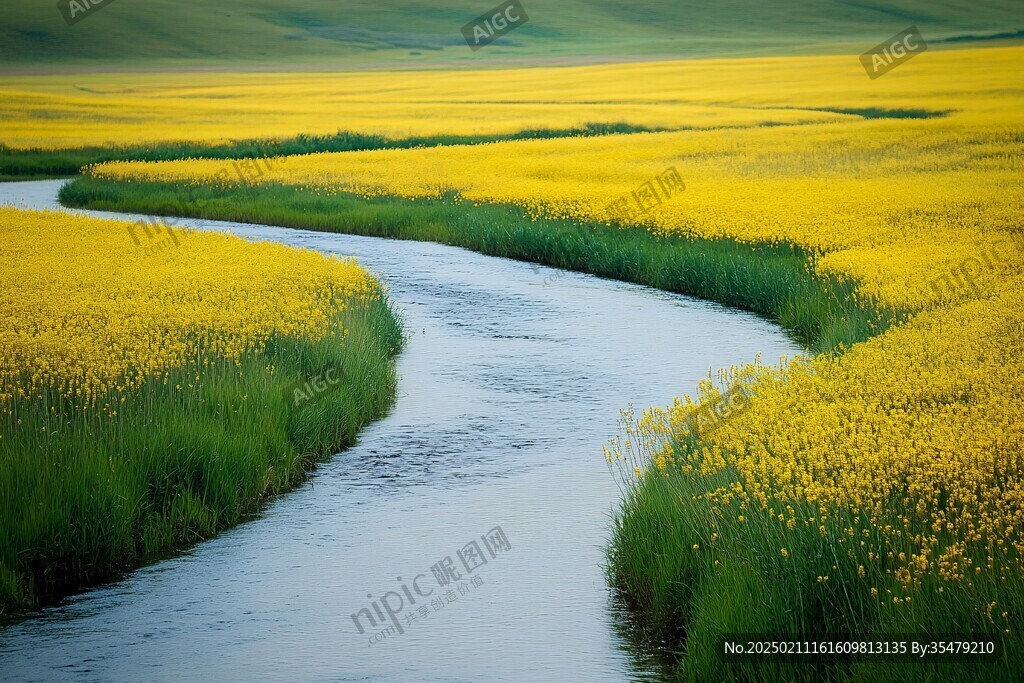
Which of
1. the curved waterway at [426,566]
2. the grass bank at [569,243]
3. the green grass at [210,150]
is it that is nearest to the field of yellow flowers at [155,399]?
the curved waterway at [426,566]

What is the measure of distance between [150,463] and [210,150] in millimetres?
35782

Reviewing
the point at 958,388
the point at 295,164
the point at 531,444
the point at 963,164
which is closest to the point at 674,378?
the point at 531,444

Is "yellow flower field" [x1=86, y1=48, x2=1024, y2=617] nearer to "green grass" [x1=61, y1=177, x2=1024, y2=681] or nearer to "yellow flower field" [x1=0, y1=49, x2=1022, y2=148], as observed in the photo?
"green grass" [x1=61, y1=177, x2=1024, y2=681]

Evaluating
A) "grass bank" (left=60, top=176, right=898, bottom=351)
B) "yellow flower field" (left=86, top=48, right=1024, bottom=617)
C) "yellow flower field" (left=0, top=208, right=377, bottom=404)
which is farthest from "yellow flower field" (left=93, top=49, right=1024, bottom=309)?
"yellow flower field" (left=0, top=208, right=377, bottom=404)

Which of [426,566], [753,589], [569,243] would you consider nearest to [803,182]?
[569,243]

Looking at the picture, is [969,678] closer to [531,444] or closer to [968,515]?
[968,515]

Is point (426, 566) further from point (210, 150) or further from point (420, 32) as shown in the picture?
point (420, 32)

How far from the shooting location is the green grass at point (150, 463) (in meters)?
8.08

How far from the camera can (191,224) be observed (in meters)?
27.9

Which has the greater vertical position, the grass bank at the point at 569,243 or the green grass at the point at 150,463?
the green grass at the point at 150,463

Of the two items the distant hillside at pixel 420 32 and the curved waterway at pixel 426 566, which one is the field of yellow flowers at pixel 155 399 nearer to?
the curved waterway at pixel 426 566

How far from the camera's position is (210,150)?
4306cm

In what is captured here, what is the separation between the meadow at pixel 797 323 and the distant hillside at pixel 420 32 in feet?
344

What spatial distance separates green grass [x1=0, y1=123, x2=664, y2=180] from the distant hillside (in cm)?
9352
